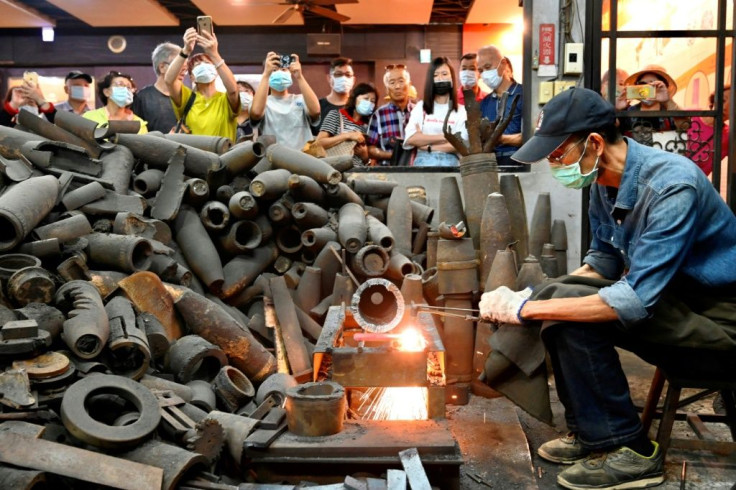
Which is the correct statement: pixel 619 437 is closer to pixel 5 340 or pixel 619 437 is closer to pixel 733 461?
pixel 733 461

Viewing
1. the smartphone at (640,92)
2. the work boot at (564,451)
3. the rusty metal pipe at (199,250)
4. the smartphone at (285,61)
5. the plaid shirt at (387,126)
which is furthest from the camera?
the plaid shirt at (387,126)

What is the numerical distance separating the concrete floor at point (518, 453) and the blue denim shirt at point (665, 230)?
72cm

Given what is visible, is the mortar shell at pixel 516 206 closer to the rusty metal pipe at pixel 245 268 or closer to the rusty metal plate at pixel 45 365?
the rusty metal pipe at pixel 245 268

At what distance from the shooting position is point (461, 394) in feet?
12.7

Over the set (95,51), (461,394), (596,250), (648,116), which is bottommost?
(461,394)

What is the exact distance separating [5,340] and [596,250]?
8.23 feet

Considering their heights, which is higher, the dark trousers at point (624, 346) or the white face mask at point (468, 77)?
the white face mask at point (468, 77)

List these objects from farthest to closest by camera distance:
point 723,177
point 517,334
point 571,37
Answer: point 571,37 < point 723,177 < point 517,334

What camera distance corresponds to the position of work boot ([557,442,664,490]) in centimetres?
258

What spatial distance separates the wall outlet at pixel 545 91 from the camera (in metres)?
5.33

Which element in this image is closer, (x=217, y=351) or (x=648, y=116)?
(x=217, y=351)

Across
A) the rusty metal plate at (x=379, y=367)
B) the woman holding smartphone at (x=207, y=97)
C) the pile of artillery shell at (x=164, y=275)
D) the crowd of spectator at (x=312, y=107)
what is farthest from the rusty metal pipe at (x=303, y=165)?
the rusty metal plate at (x=379, y=367)

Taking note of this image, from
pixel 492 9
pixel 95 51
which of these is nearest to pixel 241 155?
pixel 492 9

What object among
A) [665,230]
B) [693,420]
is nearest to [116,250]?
[665,230]
